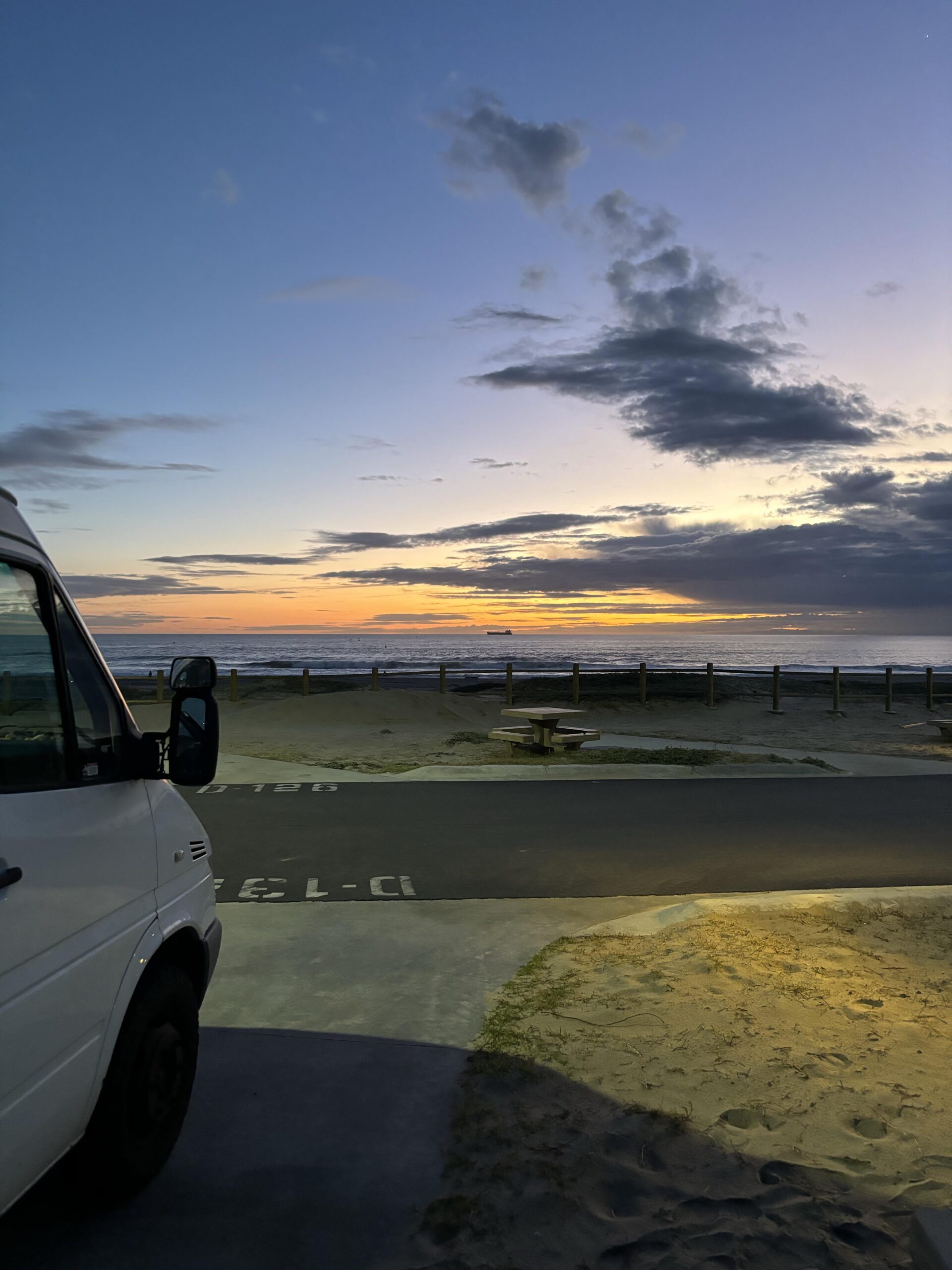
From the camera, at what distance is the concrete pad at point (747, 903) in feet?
19.4

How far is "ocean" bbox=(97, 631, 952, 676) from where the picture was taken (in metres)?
72.3

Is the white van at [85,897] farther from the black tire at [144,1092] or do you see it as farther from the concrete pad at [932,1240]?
the concrete pad at [932,1240]

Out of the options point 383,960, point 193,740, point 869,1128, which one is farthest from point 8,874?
point 383,960

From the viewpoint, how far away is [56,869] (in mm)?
2299

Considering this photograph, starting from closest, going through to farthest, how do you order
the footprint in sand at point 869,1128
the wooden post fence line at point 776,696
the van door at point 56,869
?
the van door at point 56,869
the footprint in sand at point 869,1128
the wooden post fence line at point 776,696

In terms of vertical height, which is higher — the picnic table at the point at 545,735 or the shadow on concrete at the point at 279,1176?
the picnic table at the point at 545,735

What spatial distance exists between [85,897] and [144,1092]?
0.82m

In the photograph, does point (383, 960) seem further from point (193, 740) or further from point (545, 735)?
point (545, 735)

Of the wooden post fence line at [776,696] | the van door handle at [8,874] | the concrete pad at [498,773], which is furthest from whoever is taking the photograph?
the wooden post fence line at [776,696]

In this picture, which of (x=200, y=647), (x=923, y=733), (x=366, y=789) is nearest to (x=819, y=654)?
(x=200, y=647)

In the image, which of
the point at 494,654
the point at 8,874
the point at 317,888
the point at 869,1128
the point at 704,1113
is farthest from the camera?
the point at 494,654

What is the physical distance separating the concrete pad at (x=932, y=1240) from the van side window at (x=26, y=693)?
256cm

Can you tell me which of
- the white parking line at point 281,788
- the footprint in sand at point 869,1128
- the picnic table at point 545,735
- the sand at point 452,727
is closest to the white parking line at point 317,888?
the footprint in sand at point 869,1128

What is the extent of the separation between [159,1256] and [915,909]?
5149 millimetres
